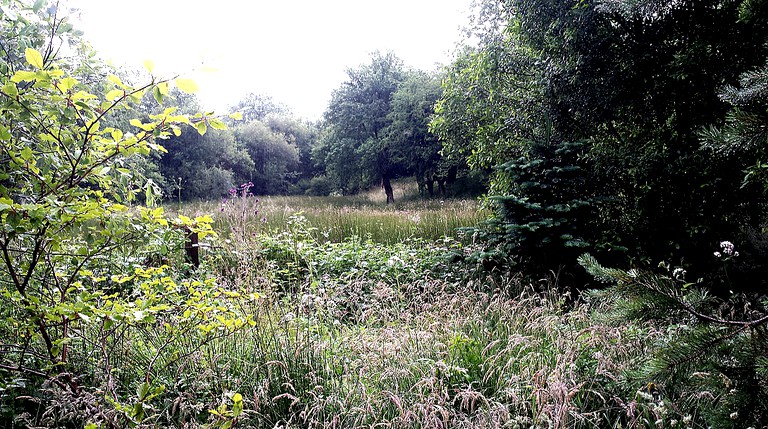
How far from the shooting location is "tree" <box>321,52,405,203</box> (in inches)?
842

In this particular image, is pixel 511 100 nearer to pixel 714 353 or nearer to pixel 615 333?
pixel 615 333

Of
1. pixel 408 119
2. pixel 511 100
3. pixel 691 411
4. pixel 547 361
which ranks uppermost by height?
pixel 408 119

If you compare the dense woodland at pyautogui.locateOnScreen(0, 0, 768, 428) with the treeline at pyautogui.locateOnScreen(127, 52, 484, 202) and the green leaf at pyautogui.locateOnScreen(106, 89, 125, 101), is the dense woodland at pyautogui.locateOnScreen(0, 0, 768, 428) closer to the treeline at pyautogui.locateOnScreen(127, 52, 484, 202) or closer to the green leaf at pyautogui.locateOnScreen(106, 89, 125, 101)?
the green leaf at pyautogui.locateOnScreen(106, 89, 125, 101)

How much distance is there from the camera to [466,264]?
17.0ft

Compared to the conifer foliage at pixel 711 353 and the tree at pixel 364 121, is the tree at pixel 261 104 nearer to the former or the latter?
the tree at pixel 364 121

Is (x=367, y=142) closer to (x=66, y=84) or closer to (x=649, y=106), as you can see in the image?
(x=649, y=106)

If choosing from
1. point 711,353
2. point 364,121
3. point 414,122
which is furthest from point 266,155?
point 711,353

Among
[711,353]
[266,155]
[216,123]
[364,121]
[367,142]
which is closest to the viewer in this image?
[711,353]

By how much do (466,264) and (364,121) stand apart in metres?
17.6

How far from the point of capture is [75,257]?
2.06 meters

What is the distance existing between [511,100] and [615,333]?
4.58m

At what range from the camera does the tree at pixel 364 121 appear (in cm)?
2139

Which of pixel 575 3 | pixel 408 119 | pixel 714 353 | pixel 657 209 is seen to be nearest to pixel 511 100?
pixel 575 3

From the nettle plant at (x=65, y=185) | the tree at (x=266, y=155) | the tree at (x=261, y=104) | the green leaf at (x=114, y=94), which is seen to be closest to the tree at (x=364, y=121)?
the tree at (x=266, y=155)
